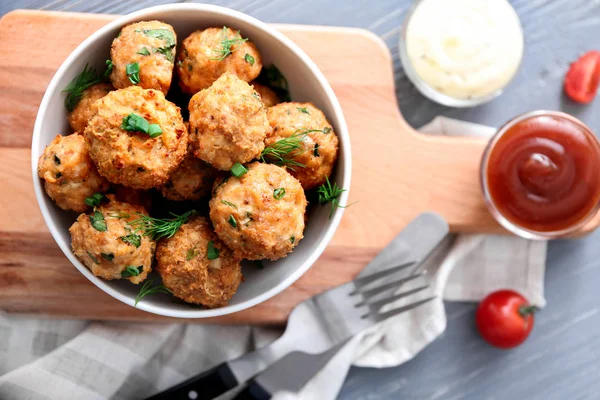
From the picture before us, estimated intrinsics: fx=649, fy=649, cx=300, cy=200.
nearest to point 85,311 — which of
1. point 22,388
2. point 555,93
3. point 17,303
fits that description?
point 17,303

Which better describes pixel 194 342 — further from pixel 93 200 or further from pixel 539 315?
pixel 539 315

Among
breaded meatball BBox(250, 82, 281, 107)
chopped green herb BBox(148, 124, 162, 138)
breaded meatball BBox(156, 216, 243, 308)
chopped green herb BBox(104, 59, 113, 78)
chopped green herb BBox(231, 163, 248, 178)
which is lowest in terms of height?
breaded meatball BBox(156, 216, 243, 308)

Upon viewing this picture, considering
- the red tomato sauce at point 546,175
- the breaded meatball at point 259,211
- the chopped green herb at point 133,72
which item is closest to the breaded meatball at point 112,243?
the breaded meatball at point 259,211

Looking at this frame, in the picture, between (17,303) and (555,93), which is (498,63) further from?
(17,303)

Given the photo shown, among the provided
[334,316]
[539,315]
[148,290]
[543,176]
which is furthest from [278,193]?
[539,315]

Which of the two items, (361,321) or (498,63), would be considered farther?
(498,63)

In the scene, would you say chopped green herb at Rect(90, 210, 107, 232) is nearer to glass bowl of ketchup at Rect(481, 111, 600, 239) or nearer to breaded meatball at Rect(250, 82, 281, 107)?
breaded meatball at Rect(250, 82, 281, 107)

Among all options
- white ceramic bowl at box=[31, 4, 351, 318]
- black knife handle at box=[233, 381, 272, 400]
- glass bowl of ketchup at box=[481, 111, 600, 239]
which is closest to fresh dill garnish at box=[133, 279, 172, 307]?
white ceramic bowl at box=[31, 4, 351, 318]
